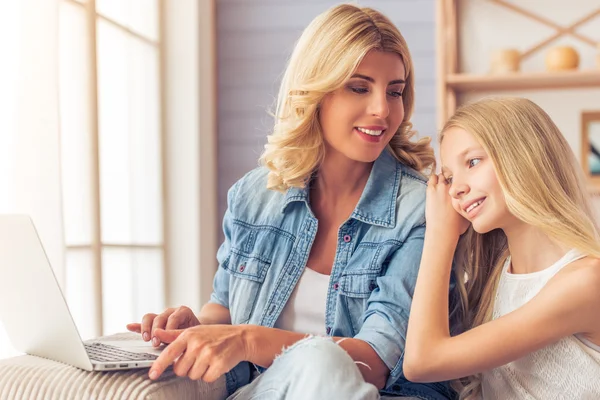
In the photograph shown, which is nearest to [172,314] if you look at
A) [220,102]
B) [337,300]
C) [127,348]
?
[127,348]

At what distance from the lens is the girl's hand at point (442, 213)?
153 cm

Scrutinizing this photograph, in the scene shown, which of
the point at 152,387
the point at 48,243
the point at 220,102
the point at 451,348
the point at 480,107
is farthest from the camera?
the point at 220,102

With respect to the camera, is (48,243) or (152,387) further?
(48,243)

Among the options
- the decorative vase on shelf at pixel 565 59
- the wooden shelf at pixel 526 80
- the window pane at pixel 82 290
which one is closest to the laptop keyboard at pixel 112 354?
the window pane at pixel 82 290

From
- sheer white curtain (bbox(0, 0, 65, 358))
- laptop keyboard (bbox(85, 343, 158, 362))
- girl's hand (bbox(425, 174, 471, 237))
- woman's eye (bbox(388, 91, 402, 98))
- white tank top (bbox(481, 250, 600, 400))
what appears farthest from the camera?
sheer white curtain (bbox(0, 0, 65, 358))

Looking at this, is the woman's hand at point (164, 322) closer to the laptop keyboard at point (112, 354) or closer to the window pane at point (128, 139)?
the laptop keyboard at point (112, 354)

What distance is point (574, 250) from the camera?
56.7 inches

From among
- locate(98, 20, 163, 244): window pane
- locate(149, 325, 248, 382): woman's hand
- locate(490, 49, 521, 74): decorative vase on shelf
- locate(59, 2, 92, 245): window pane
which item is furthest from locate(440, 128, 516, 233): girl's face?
locate(490, 49, 521, 74): decorative vase on shelf

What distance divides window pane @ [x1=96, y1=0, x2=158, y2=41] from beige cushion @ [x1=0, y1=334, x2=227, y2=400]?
181 centimetres

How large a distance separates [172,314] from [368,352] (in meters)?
0.39

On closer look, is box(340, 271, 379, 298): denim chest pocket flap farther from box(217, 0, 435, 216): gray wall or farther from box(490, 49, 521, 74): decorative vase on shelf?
box(217, 0, 435, 216): gray wall

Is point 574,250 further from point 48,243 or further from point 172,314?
point 48,243

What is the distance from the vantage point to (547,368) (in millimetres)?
1463

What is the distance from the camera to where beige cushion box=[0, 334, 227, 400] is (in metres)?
1.25
